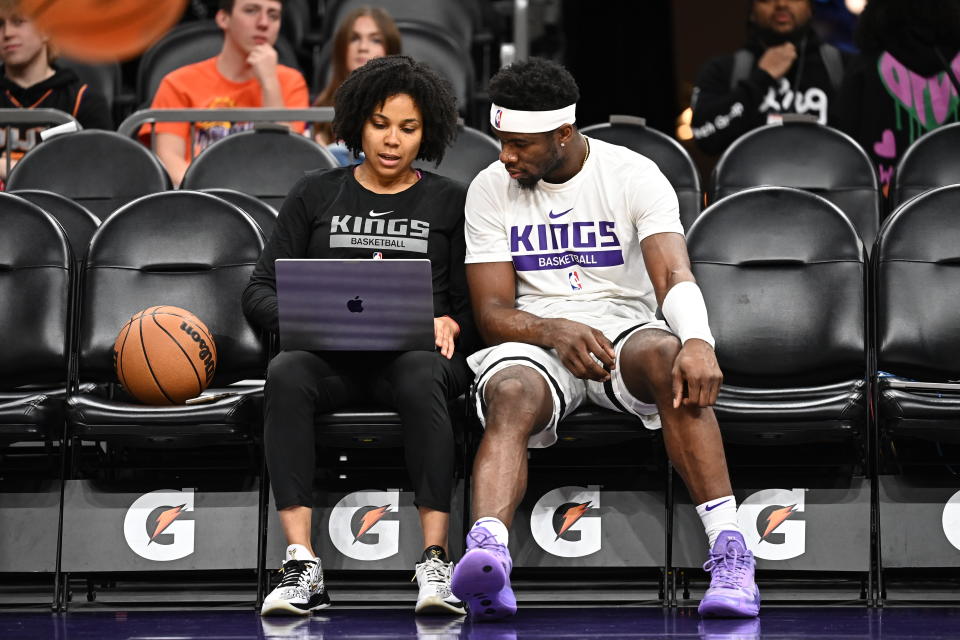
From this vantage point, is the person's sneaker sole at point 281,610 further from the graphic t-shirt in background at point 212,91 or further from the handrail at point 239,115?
the graphic t-shirt in background at point 212,91

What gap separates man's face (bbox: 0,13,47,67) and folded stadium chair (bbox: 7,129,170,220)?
108 centimetres

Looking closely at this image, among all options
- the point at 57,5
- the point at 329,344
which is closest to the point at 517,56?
the point at 57,5

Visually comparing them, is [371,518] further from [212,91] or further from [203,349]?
[212,91]

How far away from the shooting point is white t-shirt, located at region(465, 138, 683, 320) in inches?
160

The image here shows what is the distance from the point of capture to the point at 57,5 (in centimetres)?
695

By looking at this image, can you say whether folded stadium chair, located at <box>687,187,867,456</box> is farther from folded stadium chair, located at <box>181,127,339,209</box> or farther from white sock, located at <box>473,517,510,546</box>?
folded stadium chair, located at <box>181,127,339,209</box>

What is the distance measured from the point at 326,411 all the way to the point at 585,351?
74 centimetres

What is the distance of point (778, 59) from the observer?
6.15 metres

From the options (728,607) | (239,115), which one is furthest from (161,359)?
(239,115)

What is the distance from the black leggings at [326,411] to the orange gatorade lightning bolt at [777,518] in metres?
0.91

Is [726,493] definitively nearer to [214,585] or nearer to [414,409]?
[414,409]

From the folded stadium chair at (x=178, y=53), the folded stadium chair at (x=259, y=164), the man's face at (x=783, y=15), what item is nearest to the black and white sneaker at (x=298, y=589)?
the folded stadium chair at (x=259, y=164)

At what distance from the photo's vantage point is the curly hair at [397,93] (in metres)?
4.26

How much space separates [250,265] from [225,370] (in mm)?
347
